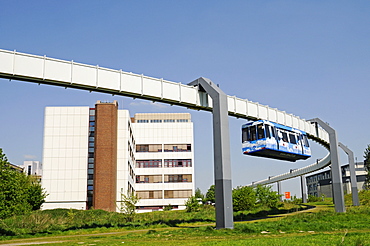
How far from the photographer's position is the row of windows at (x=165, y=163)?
74.9 meters

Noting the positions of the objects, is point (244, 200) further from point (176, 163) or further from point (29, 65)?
point (29, 65)

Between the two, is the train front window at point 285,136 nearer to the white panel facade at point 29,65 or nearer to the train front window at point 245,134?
the train front window at point 245,134

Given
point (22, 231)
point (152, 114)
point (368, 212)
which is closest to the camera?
point (22, 231)

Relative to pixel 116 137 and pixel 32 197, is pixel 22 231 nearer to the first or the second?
pixel 32 197

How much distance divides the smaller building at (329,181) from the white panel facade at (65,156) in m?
64.7

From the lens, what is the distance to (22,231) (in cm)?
2708

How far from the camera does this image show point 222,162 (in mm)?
24016

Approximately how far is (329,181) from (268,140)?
10567 cm

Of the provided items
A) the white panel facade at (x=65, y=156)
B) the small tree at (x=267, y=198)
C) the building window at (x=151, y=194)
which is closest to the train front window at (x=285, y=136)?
the small tree at (x=267, y=198)

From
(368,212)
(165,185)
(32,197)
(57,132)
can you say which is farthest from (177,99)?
(165,185)

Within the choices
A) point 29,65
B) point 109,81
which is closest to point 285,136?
point 109,81

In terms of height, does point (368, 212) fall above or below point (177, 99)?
below

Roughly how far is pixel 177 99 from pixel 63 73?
7993mm

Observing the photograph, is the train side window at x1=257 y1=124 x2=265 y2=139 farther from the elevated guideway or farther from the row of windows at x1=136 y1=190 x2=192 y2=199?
the row of windows at x1=136 y1=190 x2=192 y2=199
